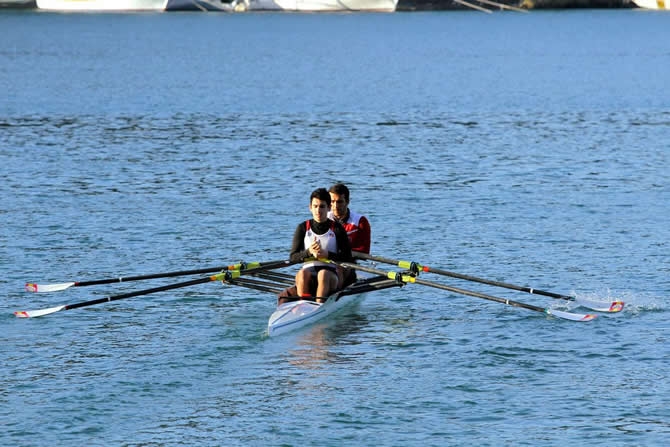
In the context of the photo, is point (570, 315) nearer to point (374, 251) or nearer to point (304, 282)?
point (304, 282)

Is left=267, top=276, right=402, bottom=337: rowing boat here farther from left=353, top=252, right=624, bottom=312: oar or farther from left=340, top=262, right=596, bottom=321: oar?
left=353, top=252, right=624, bottom=312: oar

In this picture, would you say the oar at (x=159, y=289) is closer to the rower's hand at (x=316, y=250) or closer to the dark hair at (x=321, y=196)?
the rower's hand at (x=316, y=250)

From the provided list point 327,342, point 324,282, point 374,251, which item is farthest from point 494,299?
point 374,251

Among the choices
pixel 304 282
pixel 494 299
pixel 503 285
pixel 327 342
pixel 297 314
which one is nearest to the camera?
pixel 327 342

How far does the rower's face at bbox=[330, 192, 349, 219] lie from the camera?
23.9 metres

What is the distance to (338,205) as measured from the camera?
24000mm

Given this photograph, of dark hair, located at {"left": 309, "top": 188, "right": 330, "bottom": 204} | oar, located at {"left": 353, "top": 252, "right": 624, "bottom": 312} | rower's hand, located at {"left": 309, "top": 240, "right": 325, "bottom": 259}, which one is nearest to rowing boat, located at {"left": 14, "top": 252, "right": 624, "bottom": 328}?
oar, located at {"left": 353, "top": 252, "right": 624, "bottom": 312}

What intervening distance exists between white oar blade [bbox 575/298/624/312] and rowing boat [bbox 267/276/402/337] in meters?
3.61

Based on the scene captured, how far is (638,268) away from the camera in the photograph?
28.9 meters

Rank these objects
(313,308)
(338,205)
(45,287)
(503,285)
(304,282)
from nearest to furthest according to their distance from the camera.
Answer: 1. (313,308)
2. (304,282)
3. (338,205)
4. (503,285)
5. (45,287)

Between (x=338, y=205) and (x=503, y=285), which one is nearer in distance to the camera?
(x=338, y=205)

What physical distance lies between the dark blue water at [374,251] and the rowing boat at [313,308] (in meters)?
0.24

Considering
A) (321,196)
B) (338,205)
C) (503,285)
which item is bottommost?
(503,285)

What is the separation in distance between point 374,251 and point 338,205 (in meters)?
7.73
